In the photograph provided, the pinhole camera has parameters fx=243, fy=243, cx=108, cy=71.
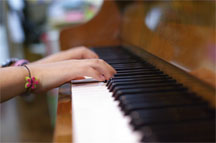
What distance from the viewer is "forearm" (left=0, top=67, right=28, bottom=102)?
2.41 ft

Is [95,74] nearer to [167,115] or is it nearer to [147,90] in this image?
[147,90]

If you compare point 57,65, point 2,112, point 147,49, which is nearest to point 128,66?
point 147,49

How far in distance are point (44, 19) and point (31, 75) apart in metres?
3.05

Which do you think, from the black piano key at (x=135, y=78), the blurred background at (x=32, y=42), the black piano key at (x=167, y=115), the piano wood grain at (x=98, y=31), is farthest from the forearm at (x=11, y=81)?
the blurred background at (x=32, y=42)

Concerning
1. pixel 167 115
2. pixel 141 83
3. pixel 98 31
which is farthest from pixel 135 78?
pixel 98 31

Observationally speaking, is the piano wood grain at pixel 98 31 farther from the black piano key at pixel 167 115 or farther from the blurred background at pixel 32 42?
the black piano key at pixel 167 115

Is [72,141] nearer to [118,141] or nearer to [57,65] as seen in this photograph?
[118,141]

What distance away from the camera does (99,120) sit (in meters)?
0.50

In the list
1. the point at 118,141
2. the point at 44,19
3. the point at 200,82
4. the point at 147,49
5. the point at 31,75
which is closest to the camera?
the point at 118,141

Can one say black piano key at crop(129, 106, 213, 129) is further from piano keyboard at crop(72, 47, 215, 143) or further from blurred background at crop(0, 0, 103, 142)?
blurred background at crop(0, 0, 103, 142)

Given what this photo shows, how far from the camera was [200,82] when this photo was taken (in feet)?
1.81

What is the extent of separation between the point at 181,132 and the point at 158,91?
0.20 meters

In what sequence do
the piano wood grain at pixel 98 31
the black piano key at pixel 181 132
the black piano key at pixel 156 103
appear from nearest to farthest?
the black piano key at pixel 181 132 < the black piano key at pixel 156 103 < the piano wood grain at pixel 98 31

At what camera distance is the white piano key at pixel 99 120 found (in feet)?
1.43
